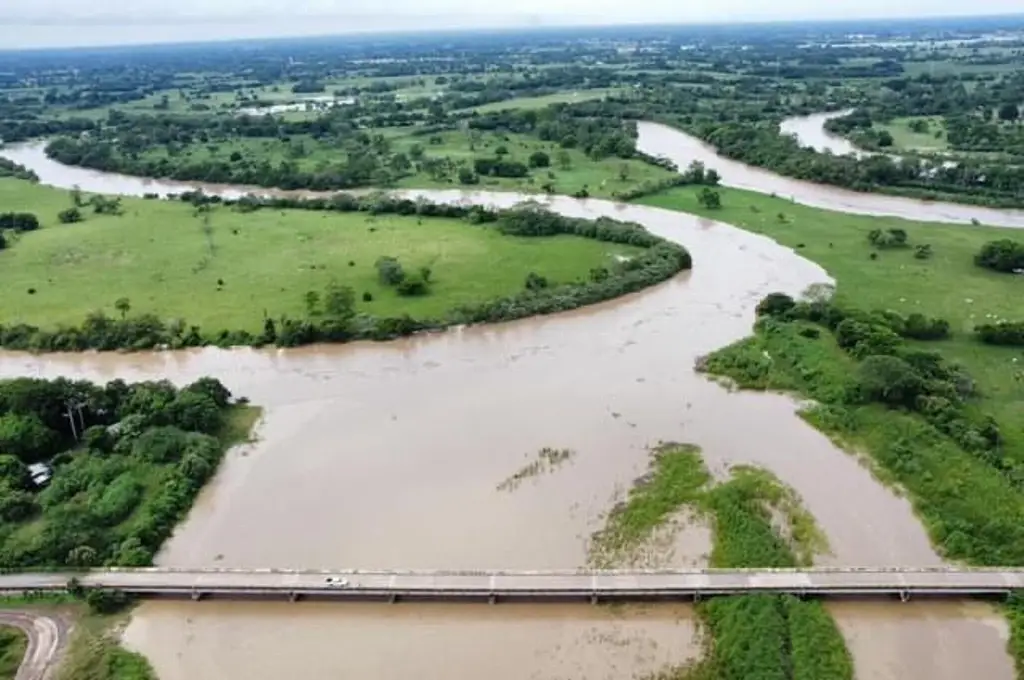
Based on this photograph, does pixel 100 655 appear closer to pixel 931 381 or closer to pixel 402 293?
pixel 402 293

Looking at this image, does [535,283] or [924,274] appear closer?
[535,283]

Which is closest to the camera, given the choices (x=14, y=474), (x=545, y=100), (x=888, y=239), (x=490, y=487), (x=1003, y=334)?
(x=14, y=474)

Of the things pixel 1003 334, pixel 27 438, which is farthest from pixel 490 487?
pixel 1003 334

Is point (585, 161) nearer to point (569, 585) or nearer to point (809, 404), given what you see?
point (809, 404)

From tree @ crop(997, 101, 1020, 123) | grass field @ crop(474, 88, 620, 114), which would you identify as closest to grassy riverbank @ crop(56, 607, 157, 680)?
grass field @ crop(474, 88, 620, 114)

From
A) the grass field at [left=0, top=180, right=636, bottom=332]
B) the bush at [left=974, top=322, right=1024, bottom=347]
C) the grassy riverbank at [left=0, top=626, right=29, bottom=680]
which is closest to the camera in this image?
the grassy riverbank at [left=0, top=626, right=29, bottom=680]

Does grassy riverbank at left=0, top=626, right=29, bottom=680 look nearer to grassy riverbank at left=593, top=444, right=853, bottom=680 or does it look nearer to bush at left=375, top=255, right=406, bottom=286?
grassy riverbank at left=593, top=444, right=853, bottom=680

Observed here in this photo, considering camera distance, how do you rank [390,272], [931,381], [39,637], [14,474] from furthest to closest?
1. [390,272]
2. [931,381]
3. [14,474]
4. [39,637]
